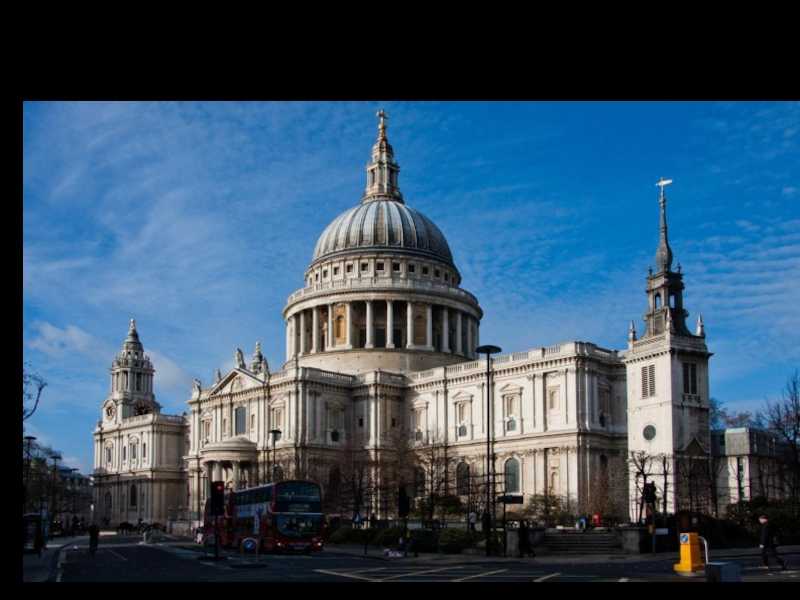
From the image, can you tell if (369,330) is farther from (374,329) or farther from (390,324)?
(390,324)

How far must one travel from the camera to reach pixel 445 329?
120 m

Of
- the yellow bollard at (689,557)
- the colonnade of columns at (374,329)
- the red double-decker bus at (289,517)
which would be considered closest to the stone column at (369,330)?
the colonnade of columns at (374,329)

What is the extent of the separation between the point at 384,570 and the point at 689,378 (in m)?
48.0

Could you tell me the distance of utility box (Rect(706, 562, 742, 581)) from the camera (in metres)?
29.3

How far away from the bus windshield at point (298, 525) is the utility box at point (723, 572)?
3050 cm

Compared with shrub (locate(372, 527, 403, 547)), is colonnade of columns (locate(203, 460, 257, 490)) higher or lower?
higher

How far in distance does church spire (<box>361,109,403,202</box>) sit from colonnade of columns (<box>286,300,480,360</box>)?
1828cm

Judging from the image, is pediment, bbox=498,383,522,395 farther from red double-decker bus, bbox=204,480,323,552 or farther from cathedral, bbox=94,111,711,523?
red double-decker bus, bbox=204,480,323,552

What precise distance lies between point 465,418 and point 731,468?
1065 inches

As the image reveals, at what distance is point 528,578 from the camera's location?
3394 cm

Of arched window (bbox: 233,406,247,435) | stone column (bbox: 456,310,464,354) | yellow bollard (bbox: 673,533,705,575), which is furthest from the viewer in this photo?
stone column (bbox: 456,310,464,354)

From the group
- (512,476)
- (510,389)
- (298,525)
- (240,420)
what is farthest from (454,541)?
(240,420)

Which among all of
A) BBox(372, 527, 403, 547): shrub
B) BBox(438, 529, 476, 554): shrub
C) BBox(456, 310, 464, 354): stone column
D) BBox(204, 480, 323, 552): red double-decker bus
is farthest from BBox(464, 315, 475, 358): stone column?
BBox(438, 529, 476, 554): shrub
